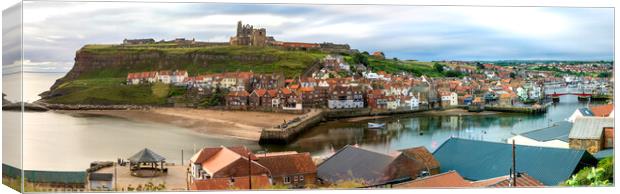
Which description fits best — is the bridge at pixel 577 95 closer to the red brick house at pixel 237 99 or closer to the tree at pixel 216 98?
the red brick house at pixel 237 99

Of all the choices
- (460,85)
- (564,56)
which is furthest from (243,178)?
(564,56)

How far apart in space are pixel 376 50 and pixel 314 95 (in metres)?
1.02

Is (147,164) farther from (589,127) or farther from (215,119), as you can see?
(589,127)

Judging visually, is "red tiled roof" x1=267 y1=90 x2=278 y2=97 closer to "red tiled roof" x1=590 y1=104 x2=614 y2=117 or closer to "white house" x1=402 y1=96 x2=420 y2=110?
"white house" x1=402 y1=96 x2=420 y2=110

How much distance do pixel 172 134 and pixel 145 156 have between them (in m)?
0.51

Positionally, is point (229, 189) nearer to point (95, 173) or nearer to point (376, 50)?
point (95, 173)

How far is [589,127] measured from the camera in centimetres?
1268

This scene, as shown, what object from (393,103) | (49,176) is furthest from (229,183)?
(393,103)

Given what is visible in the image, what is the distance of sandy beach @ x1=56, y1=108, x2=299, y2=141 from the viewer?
11633 millimetres

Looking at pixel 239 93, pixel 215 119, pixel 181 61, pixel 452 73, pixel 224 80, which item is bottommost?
pixel 215 119

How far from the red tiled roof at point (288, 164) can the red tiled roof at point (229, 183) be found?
18 cm

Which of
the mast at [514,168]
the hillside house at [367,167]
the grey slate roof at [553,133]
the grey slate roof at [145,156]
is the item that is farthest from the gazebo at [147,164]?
the grey slate roof at [553,133]

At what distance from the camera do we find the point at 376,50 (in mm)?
12000

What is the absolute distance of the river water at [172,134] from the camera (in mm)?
10953
